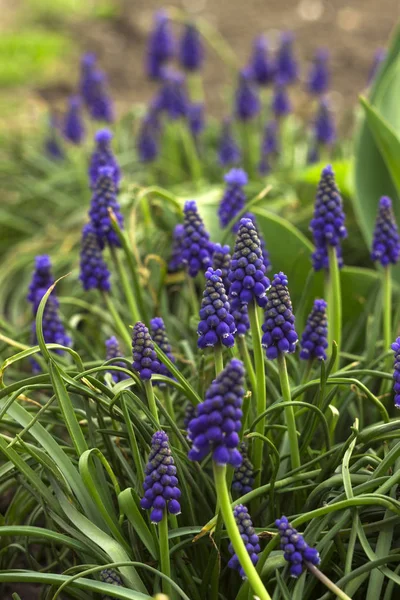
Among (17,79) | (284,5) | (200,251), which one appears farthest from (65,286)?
(284,5)

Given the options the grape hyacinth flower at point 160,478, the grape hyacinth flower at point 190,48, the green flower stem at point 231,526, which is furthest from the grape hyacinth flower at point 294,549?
the grape hyacinth flower at point 190,48

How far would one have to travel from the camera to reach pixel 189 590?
2.56 metres

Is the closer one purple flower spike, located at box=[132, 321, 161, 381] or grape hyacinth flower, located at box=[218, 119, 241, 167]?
purple flower spike, located at box=[132, 321, 161, 381]

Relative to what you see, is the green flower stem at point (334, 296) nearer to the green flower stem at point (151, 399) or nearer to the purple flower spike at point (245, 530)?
the green flower stem at point (151, 399)

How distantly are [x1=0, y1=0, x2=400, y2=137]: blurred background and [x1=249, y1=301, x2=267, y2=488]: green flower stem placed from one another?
587 cm

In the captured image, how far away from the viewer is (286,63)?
20.1 feet

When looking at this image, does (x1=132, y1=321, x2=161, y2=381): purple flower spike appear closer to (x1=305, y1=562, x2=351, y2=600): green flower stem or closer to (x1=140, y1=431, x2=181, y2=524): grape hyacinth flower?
(x1=140, y1=431, x2=181, y2=524): grape hyacinth flower

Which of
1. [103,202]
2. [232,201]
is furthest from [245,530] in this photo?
[232,201]

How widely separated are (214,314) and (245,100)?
3.94 meters

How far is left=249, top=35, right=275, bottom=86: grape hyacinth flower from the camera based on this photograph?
5.99 m

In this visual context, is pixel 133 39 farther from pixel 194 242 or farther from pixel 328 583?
pixel 328 583

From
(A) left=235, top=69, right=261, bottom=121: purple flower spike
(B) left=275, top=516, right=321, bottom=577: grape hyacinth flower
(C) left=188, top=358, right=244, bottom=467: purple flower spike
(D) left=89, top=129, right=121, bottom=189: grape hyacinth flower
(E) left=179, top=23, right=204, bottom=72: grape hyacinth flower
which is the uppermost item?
(E) left=179, top=23, right=204, bottom=72: grape hyacinth flower

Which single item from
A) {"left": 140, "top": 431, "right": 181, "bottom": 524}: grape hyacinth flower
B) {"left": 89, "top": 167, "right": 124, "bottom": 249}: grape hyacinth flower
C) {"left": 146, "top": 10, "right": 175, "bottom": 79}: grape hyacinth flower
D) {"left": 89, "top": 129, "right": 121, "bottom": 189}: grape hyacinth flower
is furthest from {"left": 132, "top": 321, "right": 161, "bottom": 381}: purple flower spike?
{"left": 146, "top": 10, "right": 175, "bottom": 79}: grape hyacinth flower

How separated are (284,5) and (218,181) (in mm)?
6148
